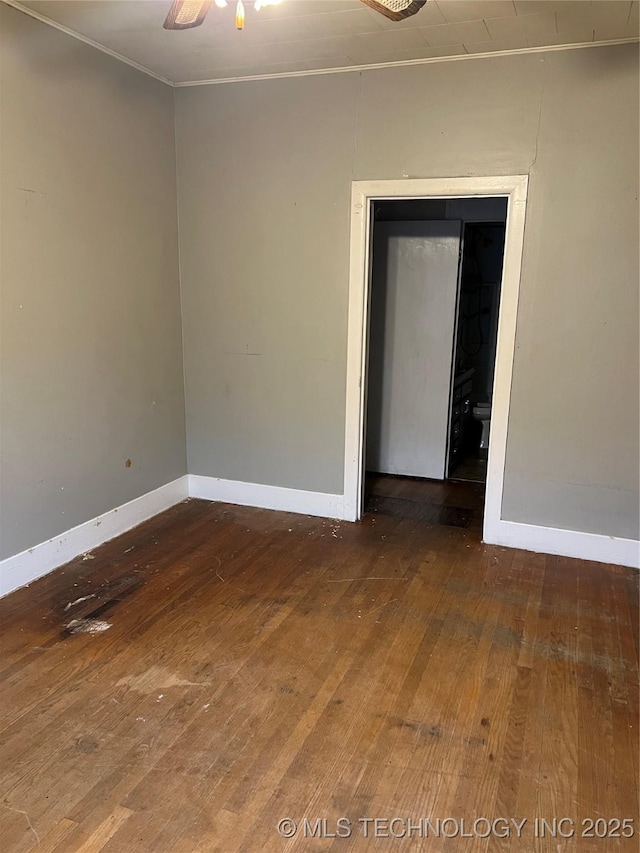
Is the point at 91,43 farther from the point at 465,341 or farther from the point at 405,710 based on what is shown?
the point at 465,341

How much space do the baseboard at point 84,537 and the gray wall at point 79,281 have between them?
0.05 metres

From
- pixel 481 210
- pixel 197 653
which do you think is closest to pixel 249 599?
pixel 197 653

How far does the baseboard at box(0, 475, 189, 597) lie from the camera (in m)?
2.96

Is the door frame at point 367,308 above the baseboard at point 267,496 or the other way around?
above

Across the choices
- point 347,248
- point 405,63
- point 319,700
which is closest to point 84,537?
point 319,700

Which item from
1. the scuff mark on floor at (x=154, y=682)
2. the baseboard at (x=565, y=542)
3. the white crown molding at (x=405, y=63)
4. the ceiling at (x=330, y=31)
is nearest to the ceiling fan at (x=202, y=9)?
the ceiling at (x=330, y=31)

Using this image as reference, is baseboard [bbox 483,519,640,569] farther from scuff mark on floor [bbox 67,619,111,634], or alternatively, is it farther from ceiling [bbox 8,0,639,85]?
ceiling [bbox 8,0,639,85]

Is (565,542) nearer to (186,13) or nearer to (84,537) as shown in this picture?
(84,537)

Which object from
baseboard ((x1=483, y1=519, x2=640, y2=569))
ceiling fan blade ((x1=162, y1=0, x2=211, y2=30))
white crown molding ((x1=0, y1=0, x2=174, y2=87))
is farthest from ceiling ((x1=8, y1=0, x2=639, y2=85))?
baseboard ((x1=483, y1=519, x2=640, y2=569))

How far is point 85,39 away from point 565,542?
12.0ft

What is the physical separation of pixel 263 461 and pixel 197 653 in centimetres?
174

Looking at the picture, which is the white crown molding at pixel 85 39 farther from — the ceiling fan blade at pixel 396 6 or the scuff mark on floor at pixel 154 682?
the scuff mark on floor at pixel 154 682

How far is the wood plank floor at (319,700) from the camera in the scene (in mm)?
1735

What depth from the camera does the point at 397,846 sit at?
5.44 ft
